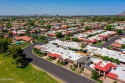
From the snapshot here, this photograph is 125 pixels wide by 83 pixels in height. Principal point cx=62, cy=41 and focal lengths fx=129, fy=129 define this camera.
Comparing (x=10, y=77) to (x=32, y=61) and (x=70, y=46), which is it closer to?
(x=32, y=61)

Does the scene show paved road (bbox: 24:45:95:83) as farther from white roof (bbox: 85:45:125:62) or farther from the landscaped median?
white roof (bbox: 85:45:125:62)

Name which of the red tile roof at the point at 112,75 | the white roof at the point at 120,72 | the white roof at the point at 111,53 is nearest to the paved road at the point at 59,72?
the red tile roof at the point at 112,75

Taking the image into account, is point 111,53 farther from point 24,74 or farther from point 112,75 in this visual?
point 24,74

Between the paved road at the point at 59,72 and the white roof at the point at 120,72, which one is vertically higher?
the white roof at the point at 120,72

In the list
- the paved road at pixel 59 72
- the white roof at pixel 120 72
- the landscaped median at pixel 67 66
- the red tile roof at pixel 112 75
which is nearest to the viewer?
the white roof at pixel 120 72

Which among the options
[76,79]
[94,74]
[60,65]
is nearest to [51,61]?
[60,65]

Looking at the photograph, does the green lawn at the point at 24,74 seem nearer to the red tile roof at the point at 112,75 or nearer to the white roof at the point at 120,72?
the red tile roof at the point at 112,75

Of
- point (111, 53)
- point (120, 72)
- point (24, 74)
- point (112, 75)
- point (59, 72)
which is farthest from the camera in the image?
point (111, 53)

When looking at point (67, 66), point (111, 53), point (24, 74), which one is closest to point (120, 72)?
point (111, 53)

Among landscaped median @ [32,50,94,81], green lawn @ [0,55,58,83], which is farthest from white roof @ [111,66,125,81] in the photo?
green lawn @ [0,55,58,83]
